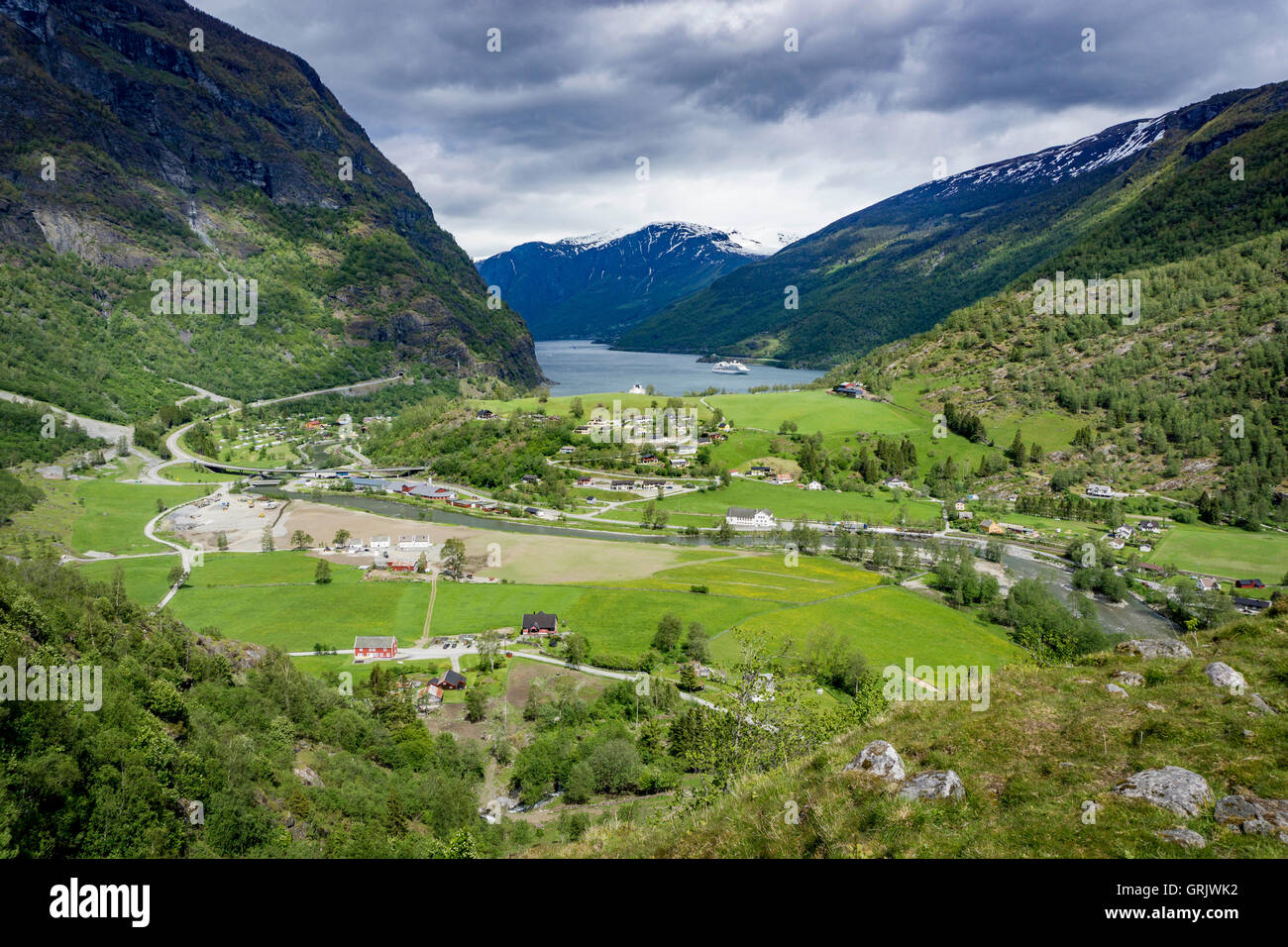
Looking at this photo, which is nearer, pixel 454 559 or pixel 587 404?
pixel 454 559

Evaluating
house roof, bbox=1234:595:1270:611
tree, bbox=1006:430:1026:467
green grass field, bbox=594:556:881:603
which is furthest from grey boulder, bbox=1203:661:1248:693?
tree, bbox=1006:430:1026:467

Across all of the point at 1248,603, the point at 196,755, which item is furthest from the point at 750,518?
the point at 196,755

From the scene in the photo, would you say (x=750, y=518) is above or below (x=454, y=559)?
above

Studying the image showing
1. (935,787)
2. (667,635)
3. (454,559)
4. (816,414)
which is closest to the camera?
(935,787)

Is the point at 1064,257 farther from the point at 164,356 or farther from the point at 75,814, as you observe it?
the point at 164,356

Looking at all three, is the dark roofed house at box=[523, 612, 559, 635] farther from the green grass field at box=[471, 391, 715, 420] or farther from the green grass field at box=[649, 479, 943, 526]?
the green grass field at box=[471, 391, 715, 420]

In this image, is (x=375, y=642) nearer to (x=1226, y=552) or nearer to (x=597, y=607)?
(x=597, y=607)
